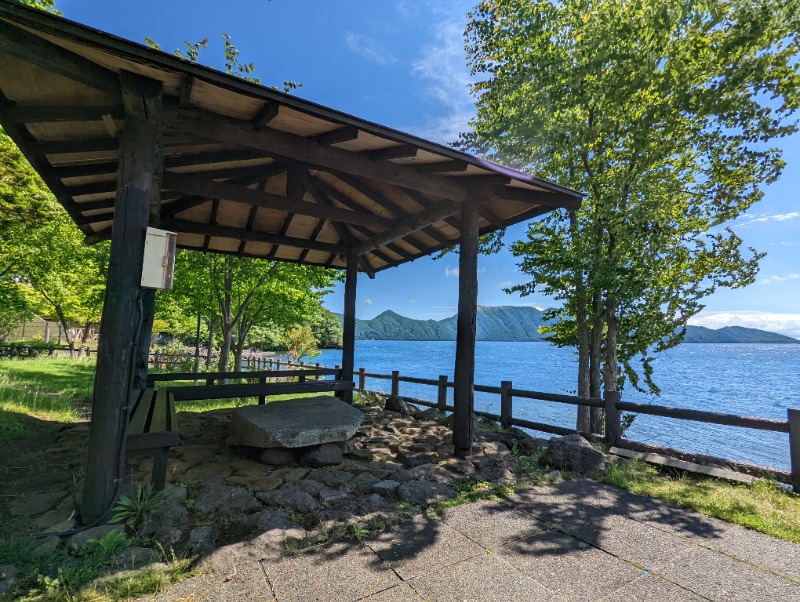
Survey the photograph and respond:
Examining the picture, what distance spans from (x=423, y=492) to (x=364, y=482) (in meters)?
0.71

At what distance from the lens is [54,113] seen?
340 centimetres

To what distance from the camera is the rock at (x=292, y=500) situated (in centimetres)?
350

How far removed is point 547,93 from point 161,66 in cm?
911

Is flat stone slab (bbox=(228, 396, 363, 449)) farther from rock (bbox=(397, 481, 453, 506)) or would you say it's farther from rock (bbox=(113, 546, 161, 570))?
→ rock (bbox=(113, 546, 161, 570))

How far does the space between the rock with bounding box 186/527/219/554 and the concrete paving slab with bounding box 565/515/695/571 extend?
114 inches

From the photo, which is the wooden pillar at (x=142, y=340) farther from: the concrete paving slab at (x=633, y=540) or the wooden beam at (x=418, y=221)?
the concrete paving slab at (x=633, y=540)

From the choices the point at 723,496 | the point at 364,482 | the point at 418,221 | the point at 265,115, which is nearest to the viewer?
the point at 265,115

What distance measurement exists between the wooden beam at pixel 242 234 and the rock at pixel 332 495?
522 cm

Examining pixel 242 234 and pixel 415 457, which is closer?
pixel 415 457

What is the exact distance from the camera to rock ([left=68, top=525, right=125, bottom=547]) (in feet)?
8.66

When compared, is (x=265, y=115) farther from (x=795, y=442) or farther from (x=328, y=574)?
(x=795, y=442)

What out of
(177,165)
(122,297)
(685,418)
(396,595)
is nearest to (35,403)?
(177,165)

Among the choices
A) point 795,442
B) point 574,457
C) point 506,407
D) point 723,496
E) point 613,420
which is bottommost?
point 723,496

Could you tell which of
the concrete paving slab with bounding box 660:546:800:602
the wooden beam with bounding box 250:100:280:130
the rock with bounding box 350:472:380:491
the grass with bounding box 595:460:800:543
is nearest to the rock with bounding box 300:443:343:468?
the rock with bounding box 350:472:380:491
